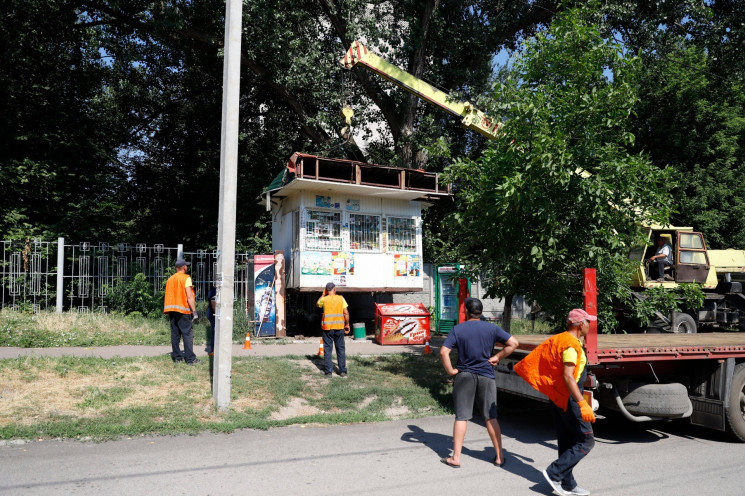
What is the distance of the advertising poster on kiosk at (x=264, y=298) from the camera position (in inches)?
575

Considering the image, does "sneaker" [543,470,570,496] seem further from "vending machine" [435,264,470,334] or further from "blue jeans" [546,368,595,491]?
"vending machine" [435,264,470,334]

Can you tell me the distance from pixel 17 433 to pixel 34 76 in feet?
56.8

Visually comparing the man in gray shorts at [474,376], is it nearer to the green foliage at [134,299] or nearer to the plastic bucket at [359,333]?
the plastic bucket at [359,333]

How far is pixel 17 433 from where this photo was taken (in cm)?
670

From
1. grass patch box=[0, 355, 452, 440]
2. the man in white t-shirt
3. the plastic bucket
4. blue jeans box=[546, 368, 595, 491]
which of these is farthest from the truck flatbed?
the plastic bucket

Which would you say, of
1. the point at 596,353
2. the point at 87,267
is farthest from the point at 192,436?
the point at 87,267

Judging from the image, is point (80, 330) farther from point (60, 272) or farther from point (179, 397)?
point (179, 397)

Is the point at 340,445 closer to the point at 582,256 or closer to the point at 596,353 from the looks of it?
the point at 596,353

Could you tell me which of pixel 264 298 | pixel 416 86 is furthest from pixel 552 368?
pixel 416 86

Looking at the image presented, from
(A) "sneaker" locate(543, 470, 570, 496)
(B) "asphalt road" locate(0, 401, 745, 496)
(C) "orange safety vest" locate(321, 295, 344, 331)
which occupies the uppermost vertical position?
(C) "orange safety vest" locate(321, 295, 344, 331)

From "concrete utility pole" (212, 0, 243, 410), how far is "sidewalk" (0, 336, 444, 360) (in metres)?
3.29

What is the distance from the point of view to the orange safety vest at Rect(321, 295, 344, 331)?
10062 mm

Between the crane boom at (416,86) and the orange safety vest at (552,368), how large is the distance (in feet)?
33.3

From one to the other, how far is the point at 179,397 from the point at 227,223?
2682 mm
